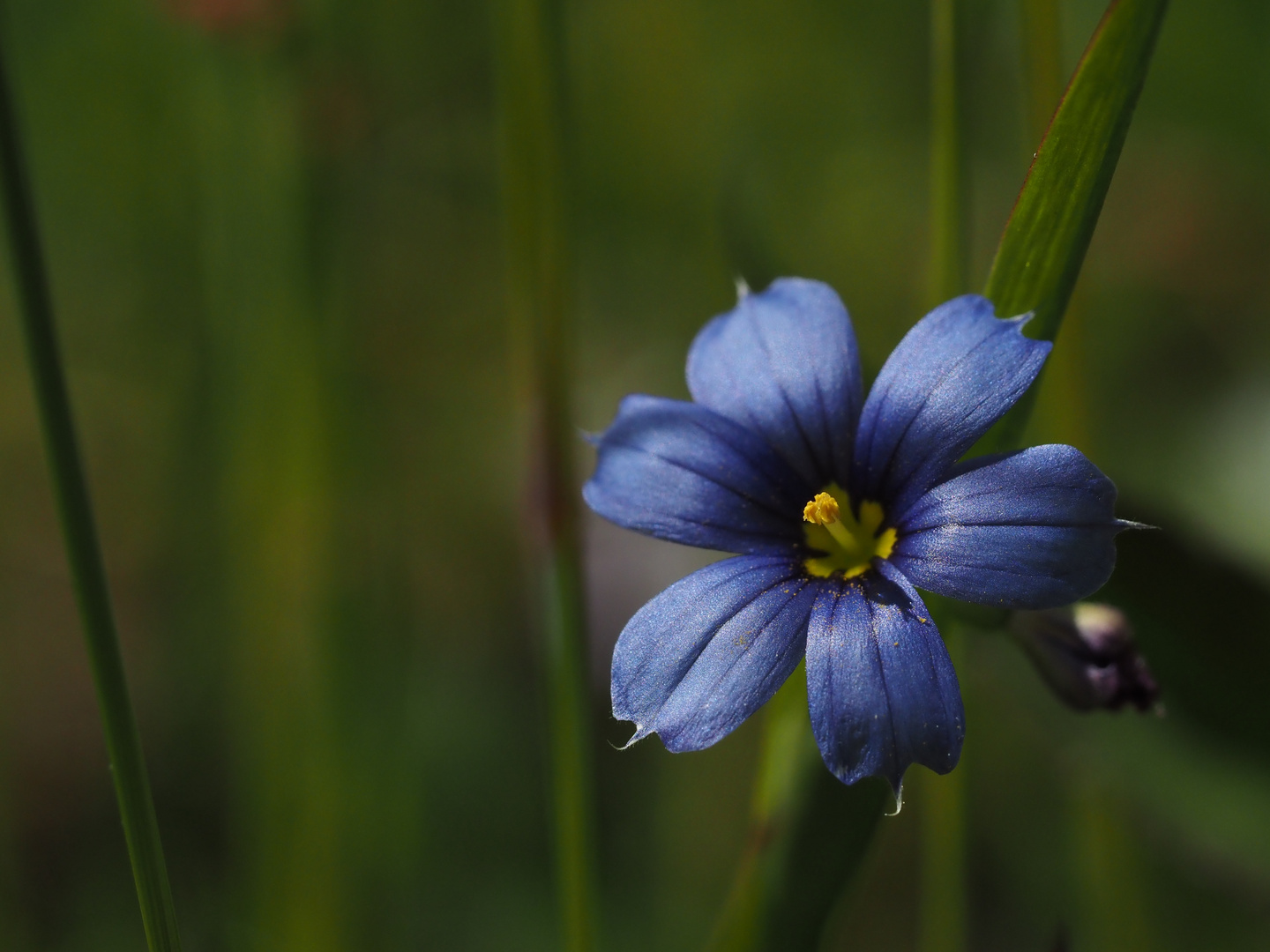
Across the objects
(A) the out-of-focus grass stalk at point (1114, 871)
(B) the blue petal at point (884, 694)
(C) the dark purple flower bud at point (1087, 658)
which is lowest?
(A) the out-of-focus grass stalk at point (1114, 871)

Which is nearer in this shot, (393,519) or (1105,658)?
(1105,658)

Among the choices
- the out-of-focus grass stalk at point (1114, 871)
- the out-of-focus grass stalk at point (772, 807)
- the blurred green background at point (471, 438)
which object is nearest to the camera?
the out-of-focus grass stalk at point (772, 807)

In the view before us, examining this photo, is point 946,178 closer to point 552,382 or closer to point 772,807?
point 552,382

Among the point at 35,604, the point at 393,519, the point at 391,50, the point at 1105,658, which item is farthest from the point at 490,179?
the point at 1105,658

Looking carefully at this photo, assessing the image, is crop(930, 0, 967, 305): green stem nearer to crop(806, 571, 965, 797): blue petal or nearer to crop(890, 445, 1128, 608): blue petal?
crop(890, 445, 1128, 608): blue petal

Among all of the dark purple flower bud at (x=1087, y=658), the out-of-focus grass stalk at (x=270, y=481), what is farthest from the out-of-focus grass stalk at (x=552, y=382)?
the out-of-focus grass stalk at (x=270, y=481)

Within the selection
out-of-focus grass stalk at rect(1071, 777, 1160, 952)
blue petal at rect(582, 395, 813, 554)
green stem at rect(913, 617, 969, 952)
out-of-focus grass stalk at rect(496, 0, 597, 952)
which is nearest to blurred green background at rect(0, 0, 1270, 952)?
out-of-focus grass stalk at rect(1071, 777, 1160, 952)

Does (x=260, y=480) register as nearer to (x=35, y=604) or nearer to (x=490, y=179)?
(x=35, y=604)

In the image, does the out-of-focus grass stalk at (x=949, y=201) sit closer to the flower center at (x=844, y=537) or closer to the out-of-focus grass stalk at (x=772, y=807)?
the flower center at (x=844, y=537)
